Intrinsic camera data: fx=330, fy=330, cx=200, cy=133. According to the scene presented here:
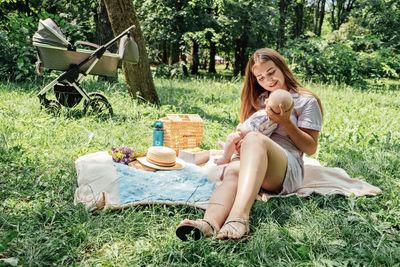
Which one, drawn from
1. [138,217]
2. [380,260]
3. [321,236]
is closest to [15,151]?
[138,217]

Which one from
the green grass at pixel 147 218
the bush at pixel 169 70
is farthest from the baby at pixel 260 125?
the bush at pixel 169 70

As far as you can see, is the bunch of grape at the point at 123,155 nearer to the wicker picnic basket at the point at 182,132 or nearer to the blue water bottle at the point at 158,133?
the blue water bottle at the point at 158,133

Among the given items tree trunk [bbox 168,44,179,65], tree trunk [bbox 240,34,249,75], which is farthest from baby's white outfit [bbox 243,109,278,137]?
tree trunk [bbox 240,34,249,75]

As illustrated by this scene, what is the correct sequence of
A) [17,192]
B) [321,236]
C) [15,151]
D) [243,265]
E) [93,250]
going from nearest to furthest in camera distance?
[243,265] → [93,250] → [321,236] → [17,192] → [15,151]

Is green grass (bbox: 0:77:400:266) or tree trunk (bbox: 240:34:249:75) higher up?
tree trunk (bbox: 240:34:249:75)

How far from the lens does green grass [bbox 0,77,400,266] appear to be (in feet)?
5.73

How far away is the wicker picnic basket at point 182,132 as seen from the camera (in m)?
3.53

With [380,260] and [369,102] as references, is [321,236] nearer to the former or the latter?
[380,260]

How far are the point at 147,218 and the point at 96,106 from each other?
275 centimetres

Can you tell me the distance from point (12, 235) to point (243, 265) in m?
1.14

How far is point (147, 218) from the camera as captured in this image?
2.16 meters

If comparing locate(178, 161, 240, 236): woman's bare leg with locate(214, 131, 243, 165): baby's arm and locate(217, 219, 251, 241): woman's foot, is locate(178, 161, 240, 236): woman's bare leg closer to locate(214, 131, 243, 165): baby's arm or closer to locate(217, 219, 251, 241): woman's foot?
locate(217, 219, 251, 241): woman's foot

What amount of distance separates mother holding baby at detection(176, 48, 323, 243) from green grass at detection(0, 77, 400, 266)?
0.36ft

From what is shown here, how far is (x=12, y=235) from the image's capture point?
1.58m
